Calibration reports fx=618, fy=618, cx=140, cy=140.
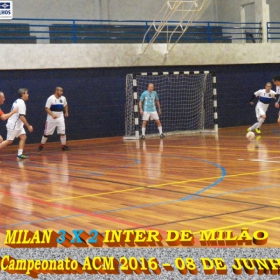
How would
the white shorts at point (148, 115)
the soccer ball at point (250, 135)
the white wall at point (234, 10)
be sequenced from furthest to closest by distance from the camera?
the white wall at point (234, 10)
the white shorts at point (148, 115)
the soccer ball at point (250, 135)

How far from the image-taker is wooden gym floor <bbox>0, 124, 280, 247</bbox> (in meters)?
6.79

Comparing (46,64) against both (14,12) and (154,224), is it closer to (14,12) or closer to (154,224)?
(14,12)

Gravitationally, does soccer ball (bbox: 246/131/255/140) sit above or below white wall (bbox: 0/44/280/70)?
below

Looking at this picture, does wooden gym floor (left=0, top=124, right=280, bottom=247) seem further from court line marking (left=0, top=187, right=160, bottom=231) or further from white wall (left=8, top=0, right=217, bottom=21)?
white wall (left=8, top=0, right=217, bottom=21)

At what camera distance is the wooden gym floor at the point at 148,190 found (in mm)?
6790

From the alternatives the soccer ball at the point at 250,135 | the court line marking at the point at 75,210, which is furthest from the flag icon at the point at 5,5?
the court line marking at the point at 75,210

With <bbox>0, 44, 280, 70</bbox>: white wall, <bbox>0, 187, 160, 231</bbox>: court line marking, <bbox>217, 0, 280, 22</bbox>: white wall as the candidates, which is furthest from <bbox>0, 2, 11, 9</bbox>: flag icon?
<bbox>217, 0, 280, 22</bbox>: white wall

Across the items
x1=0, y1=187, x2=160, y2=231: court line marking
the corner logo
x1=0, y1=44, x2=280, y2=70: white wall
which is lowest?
x1=0, y1=187, x2=160, y2=231: court line marking

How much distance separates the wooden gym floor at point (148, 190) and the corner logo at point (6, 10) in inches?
214

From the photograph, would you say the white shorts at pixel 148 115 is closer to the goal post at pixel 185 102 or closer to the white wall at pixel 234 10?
the goal post at pixel 185 102

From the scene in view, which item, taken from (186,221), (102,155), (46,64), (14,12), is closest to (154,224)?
(186,221)

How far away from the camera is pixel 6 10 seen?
63.1 feet

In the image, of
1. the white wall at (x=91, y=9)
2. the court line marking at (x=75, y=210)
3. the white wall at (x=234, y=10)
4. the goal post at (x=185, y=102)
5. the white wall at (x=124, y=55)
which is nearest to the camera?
the court line marking at (x=75, y=210)

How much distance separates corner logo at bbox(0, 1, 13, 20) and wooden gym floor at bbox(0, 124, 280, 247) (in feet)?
17.8
